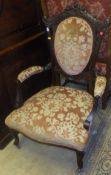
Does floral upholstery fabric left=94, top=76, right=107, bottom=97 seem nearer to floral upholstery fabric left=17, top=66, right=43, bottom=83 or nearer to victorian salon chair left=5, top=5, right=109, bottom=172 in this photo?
victorian salon chair left=5, top=5, right=109, bottom=172

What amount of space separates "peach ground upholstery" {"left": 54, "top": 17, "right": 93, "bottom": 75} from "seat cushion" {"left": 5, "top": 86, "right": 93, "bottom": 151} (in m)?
0.24

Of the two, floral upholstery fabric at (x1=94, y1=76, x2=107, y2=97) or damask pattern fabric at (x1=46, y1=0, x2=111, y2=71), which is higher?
damask pattern fabric at (x1=46, y1=0, x2=111, y2=71)

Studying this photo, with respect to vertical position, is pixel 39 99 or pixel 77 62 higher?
pixel 77 62

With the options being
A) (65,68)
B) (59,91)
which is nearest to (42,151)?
(59,91)

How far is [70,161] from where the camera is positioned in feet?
5.98

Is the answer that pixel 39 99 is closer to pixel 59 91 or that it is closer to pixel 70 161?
pixel 59 91

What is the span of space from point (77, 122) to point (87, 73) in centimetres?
47

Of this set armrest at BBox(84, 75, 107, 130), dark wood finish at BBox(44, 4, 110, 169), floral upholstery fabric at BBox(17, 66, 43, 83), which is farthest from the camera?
floral upholstery fabric at BBox(17, 66, 43, 83)

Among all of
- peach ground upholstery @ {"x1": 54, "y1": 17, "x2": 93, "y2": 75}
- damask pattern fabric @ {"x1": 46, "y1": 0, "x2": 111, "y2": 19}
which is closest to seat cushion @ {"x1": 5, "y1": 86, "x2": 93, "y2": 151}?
peach ground upholstery @ {"x1": 54, "y1": 17, "x2": 93, "y2": 75}

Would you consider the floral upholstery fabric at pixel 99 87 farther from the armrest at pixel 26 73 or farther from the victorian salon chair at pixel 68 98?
the armrest at pixel 26 73

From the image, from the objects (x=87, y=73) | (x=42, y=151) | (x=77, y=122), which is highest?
(x=87, y=73)

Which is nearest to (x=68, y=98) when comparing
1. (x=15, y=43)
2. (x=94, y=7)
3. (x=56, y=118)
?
(x=56, y=118)

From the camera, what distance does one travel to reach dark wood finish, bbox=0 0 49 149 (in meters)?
1.87

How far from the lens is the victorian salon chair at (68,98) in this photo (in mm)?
1560
